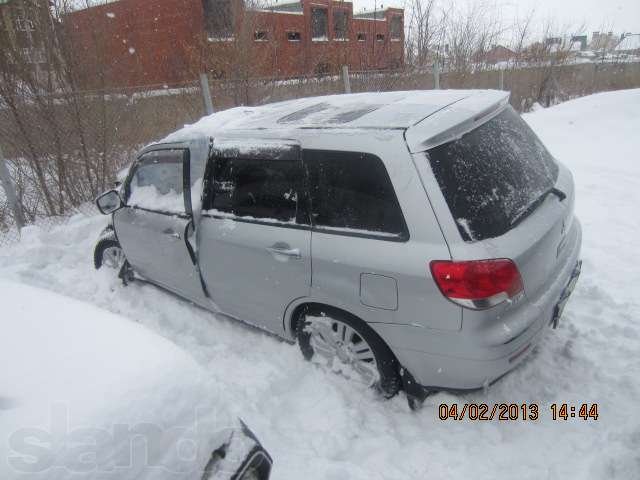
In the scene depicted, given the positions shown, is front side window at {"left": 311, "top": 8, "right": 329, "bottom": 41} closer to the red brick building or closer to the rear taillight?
the red brick building

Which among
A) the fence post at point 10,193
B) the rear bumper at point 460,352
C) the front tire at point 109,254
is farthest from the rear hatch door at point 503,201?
the fence post at point 10,193

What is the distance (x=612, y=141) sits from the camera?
24.9 feet

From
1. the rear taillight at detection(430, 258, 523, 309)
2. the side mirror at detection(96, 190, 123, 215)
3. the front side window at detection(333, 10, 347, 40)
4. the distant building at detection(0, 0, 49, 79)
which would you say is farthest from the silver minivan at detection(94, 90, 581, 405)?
the front side window at detection(333, 10, 347, 40)

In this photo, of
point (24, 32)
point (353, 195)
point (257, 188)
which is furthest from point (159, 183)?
point (24, 32)

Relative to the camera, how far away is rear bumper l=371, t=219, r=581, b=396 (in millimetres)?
2102

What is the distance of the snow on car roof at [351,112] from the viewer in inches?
93.0

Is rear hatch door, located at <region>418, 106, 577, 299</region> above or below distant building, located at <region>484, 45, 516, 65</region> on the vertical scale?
below

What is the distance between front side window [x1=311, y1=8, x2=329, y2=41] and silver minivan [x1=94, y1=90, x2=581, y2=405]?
77.1ft

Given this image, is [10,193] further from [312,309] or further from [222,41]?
[222,41]

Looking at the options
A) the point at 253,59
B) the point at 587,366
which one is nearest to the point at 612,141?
the point at 587,366

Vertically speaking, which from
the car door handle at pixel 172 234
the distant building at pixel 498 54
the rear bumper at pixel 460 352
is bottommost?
the rear bumper at pixel 460 352

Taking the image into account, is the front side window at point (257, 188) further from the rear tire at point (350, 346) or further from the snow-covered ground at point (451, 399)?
the snow-covered ground at point (451, 399)

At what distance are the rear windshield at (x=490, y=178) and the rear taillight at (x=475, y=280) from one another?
145 mm

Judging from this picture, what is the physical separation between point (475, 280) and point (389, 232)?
19.1 inches
